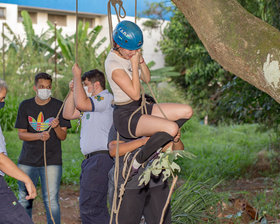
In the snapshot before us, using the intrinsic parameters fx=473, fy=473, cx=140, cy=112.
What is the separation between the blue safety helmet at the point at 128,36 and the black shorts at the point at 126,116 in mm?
332

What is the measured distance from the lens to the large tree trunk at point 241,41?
2699mm

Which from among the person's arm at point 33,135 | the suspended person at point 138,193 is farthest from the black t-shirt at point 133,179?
the person's arm at point 33,135

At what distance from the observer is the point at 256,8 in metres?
6.82

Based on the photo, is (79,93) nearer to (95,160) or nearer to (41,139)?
(95,160)

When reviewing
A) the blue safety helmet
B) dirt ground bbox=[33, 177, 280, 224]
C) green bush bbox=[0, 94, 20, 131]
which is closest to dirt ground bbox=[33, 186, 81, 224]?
dirt ground bbox=[33, 177, 280, 224]

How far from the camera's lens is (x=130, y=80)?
2.66 m

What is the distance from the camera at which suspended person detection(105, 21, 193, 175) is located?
100 inches

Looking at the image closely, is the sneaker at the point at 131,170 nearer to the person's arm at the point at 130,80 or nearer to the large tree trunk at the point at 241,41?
the person's arm at the point at 130,80

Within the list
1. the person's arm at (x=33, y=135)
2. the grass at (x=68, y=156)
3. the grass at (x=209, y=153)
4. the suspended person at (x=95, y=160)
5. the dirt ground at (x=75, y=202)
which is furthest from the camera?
the grass at (x=209, y=153)

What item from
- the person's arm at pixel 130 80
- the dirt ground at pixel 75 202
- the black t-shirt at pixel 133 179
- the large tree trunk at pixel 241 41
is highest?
the large tree trunk at pixel 241 41

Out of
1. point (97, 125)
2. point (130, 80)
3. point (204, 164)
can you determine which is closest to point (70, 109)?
point (97, 125)

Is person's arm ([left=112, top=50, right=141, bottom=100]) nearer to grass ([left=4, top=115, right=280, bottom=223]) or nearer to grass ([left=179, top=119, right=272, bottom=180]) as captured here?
grass ([left=4, top=115, right=280, bottom=223])

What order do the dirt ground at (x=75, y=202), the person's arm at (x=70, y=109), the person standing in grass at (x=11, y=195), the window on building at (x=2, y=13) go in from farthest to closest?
the window on building at (x=2, y=13) → the dirt ground at (x=75, y=202) → the person's arm at (x=70, y=109) → the person standing in grass at (x=11, y=195)

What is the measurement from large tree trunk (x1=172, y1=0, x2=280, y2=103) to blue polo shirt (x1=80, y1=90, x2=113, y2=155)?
111 cm
